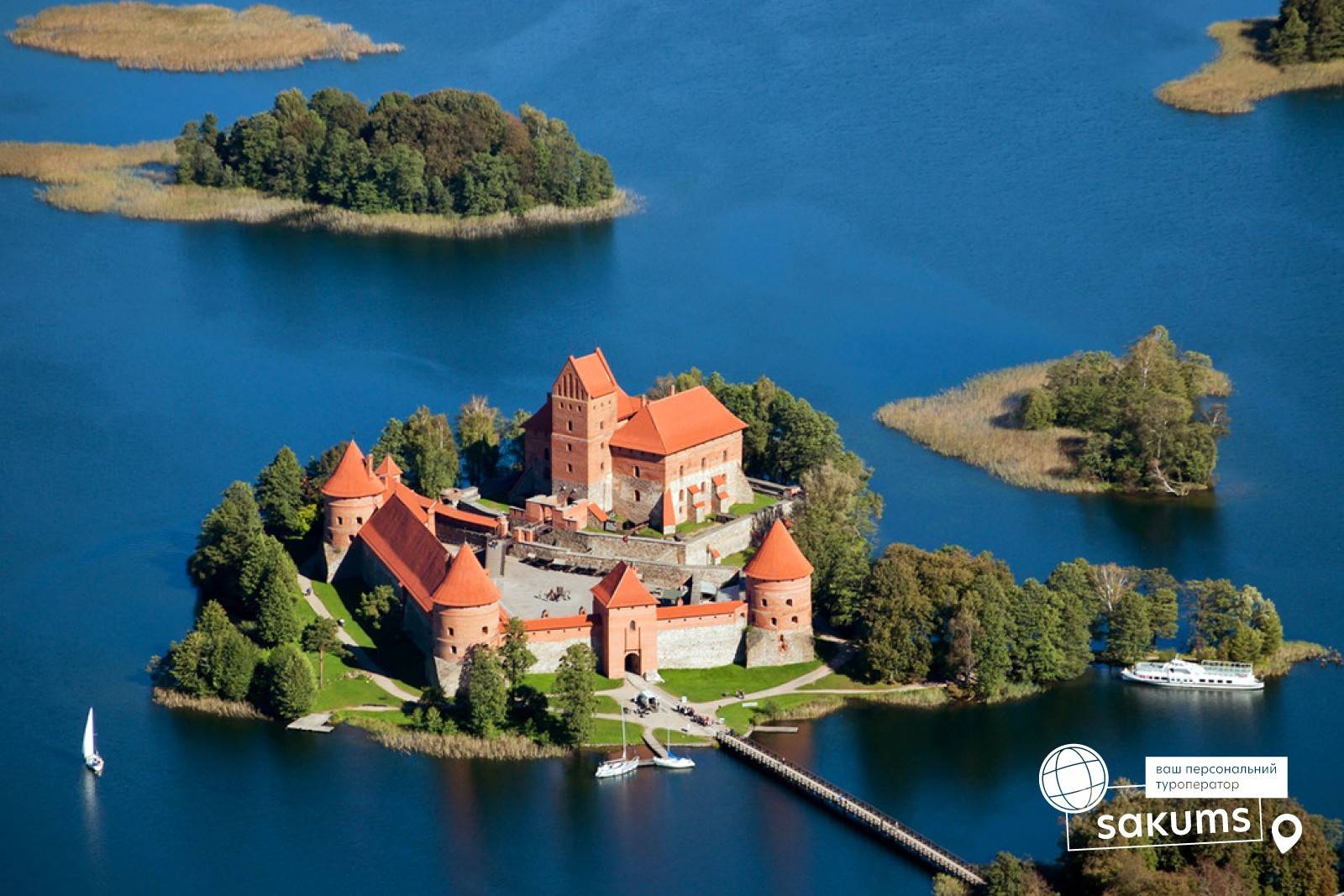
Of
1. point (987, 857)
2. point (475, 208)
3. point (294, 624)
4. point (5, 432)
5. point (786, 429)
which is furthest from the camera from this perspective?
point (475, 208)

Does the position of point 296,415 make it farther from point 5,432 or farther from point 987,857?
point 987,857

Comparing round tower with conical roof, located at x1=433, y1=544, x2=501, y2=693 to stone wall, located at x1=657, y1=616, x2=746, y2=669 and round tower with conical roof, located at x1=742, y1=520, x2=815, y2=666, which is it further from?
round tower with conical roof, located at x1=742, y1=520, x2=815, y2=666

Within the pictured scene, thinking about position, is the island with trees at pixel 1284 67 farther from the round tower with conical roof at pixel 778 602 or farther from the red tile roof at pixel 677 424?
the round tower with conical roof at pixel 778 602

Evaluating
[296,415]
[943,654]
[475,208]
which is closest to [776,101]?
[475,208]

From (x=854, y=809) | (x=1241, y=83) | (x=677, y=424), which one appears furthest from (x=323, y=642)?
(x=1241, y=83)

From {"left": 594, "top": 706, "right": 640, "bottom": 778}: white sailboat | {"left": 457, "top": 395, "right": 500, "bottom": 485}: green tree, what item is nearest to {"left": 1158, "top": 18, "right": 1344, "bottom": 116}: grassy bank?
{"left": 457, "top": 395, "right": 500, "bottom": 485}: green tree

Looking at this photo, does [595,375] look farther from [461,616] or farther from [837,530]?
[461,616]

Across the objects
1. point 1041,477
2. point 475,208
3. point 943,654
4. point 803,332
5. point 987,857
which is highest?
point 475,208

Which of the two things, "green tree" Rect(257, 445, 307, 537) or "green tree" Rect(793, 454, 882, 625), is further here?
"green tree" Rect(257, 445, 307, 537)
